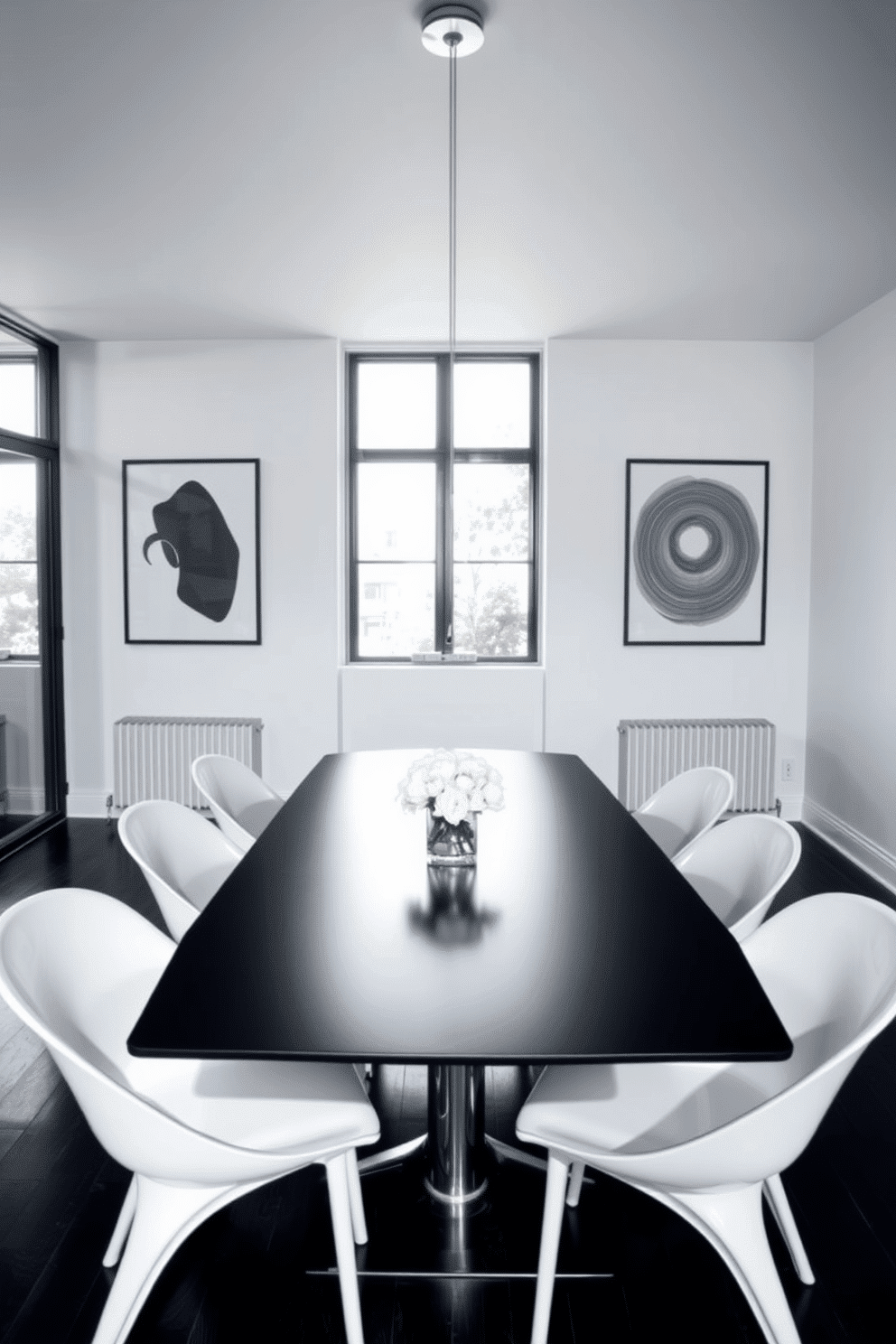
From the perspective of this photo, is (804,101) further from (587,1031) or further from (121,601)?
(121,601)

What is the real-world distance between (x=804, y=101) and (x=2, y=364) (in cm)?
402

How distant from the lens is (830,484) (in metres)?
5.25

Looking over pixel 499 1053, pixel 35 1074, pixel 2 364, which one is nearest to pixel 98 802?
pixel 2 364

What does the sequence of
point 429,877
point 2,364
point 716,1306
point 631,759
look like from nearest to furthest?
point 716,1306, point 429,877, point 2,364, point 631,759

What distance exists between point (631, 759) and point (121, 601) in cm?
305

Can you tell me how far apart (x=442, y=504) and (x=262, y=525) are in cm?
105

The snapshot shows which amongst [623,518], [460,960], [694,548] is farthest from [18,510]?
[460,960]

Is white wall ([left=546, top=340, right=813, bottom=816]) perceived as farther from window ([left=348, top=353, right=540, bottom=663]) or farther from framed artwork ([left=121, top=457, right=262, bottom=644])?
framed artwork ([left=121, top=457, right=262, bottom=644])

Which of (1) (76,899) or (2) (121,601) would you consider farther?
(2) (121,601)

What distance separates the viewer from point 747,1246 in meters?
1.57

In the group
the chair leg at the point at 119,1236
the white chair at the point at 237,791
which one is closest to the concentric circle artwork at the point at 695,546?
the white chair at the point at 237,791

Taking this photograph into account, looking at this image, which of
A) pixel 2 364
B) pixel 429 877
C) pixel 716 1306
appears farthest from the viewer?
pixel 2 364

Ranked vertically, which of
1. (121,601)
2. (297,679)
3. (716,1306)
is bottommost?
(716,1306)

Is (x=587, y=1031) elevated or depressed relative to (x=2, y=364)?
depressed
